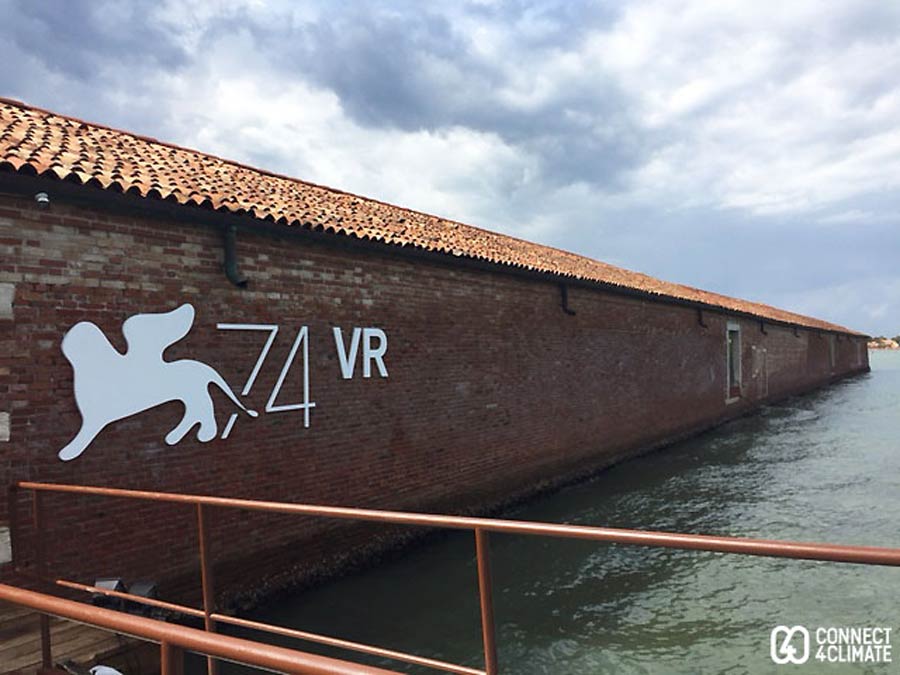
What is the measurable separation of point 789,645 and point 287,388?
456 centimetres

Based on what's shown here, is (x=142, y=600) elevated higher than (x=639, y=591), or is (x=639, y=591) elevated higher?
(x=142, y=600)

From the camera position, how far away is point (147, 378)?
4559mm

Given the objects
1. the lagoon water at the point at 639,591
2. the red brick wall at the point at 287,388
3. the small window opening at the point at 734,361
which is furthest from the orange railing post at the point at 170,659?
the small window opening at the point at 734,361

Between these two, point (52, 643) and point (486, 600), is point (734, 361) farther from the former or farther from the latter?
point (52, 643)

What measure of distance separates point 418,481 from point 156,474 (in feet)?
10.2

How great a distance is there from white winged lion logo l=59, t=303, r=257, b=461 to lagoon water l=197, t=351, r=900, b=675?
1883 mm

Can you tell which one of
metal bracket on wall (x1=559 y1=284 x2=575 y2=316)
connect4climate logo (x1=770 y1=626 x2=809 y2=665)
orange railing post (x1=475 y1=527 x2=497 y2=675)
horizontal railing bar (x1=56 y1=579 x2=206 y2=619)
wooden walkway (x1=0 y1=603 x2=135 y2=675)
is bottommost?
connect4climate logo (x1=770 y1=626 x2=809 y2=665)

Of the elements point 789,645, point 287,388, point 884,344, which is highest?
point 287,388

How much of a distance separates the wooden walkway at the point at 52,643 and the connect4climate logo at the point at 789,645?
431cm

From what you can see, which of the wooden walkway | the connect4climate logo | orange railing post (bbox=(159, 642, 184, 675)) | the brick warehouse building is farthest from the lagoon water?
orange railing post (bbox=(159, 642, 184, 675))

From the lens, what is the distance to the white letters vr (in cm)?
420

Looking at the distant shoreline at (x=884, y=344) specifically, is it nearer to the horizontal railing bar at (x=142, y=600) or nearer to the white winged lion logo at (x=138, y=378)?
the white winged lion logo at (x=138, y=378)

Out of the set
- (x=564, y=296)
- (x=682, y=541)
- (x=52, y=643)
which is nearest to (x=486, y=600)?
(x=682, y=541)

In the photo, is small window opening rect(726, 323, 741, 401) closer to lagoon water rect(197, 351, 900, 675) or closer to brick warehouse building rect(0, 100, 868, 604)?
lagoon water rect(197, 351, 900, 675)
